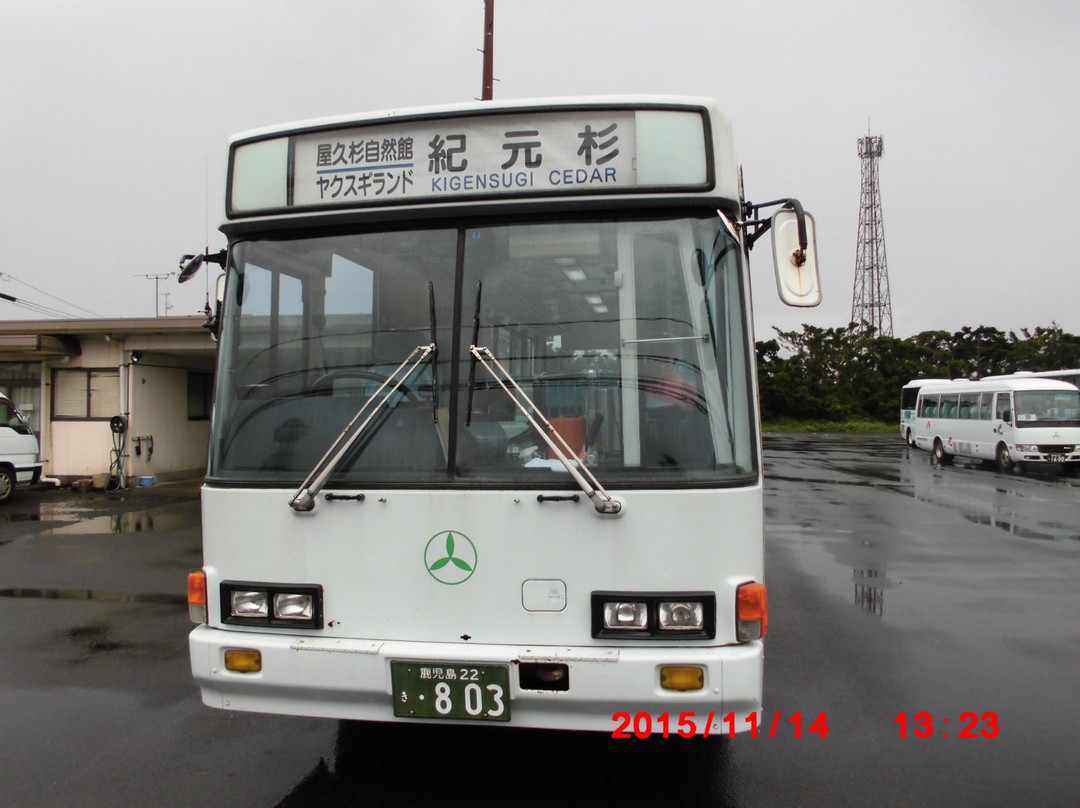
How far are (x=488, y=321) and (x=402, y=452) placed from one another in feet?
1.97

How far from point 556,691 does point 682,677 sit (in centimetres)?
45

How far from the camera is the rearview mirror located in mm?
3236

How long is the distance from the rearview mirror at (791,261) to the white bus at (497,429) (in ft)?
0.03

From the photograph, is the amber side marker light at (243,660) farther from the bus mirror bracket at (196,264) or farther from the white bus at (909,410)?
the white bus at (909,410)

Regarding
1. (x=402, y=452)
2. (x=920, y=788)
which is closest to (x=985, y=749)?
(x=920, y=788)

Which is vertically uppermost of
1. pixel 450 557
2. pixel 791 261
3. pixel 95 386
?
pixel 95 386

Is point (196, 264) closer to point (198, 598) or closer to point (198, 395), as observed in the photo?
point (198, 598)

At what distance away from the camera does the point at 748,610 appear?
2803 millimetres

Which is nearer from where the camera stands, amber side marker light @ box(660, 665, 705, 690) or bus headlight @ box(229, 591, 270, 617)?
amber side marker light @ box(660, 665, 705, 690)

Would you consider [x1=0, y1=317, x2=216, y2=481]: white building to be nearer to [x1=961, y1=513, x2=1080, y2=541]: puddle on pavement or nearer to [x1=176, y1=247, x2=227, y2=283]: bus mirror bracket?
[x1=176, y1=247, x2=227, y2=283]: bus mirror bracket

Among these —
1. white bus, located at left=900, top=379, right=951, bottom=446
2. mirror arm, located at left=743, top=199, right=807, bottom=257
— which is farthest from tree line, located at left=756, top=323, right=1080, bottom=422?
mirror arm, located at left=743, top=199, right=807, bottom=257

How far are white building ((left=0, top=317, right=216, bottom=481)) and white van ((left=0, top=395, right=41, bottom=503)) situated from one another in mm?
1470

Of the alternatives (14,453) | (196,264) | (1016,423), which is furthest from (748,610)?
(1016,423)
